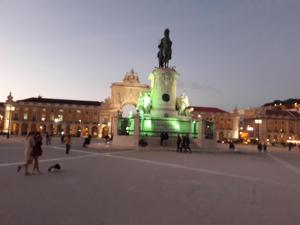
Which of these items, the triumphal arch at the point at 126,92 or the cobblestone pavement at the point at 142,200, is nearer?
the cobblestone pavement at the point at 142,200

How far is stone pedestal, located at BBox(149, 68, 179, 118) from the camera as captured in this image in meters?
31.4

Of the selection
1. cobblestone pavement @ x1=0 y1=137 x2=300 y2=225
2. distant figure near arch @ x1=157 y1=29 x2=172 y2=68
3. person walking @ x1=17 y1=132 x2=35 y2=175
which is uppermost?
distant figure near arch @ x1=157 y1=29 x2=172 y2=68

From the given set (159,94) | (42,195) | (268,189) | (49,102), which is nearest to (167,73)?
(159,94)

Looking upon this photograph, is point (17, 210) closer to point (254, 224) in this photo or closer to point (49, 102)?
point (254, 224)

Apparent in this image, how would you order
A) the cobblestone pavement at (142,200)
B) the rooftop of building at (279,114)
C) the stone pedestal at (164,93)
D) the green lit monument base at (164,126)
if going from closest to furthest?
the cobblestone pavement at (142,200) < the green lit monument base at (164,126) < the stone pedestal at (164,93) < the rooftop of building at (279,114)

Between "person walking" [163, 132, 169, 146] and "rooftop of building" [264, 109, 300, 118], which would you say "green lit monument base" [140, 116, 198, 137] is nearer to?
"person walking" [163, 132, 169, 146]

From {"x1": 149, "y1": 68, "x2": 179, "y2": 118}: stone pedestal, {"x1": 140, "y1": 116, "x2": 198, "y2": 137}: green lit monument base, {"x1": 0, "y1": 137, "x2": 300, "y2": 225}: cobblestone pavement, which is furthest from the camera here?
{"x1": 149, "y1": 68, "x2": 179, "y2": 118}: stone pedestal

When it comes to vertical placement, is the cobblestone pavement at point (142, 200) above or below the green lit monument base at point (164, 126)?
below

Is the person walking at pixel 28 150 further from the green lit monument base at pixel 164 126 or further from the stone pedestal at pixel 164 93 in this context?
the stone pedestal at pixel 164 93

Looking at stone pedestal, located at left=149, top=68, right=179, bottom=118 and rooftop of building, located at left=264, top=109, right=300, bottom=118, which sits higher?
rooftop of building, located at left=264, top=109, right=300, bottom=118

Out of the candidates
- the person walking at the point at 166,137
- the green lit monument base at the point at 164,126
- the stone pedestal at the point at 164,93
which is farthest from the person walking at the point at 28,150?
the stone pedestal at the point at 164,93

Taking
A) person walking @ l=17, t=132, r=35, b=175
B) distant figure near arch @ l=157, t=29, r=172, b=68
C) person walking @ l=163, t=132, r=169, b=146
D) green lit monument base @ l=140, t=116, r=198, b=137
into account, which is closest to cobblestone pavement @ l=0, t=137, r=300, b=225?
person walking @ l=17, t=132, r=35, b=175

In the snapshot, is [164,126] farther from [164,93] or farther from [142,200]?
[142,200]

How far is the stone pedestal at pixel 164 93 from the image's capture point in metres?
31.4
